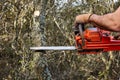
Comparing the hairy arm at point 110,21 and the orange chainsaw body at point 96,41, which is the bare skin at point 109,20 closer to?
the hairy arm at point 110,21

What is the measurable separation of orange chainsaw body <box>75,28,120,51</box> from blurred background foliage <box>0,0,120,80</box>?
2728mm

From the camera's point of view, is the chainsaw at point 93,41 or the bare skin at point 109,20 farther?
the chainsaw at point 93,41

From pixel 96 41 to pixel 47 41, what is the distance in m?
3.40

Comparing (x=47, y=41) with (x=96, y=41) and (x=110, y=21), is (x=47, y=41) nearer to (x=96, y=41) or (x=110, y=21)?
(x=96, y=41)

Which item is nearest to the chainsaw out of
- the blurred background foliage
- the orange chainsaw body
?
the orange chainsaw body

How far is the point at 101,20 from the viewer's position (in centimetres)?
173

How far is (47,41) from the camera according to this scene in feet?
19.3

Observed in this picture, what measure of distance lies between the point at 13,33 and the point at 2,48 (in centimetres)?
56

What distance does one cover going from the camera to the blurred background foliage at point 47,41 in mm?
5410

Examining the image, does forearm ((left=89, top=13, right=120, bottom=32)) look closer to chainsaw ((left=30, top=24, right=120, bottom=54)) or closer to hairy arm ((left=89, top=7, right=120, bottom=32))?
hairy arm ((left=89, top=7, right=120, bottom=32))

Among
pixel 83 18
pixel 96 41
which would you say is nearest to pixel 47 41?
pixel 96 41

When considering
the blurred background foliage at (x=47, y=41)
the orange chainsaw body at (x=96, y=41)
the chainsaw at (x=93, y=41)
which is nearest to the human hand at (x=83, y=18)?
the chainsaw at (x=93, y=41)

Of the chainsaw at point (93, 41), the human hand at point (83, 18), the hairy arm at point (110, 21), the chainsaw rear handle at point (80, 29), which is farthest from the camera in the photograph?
the chainsaw at point (93, 41)

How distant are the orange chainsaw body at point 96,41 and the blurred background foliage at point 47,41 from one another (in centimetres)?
273
